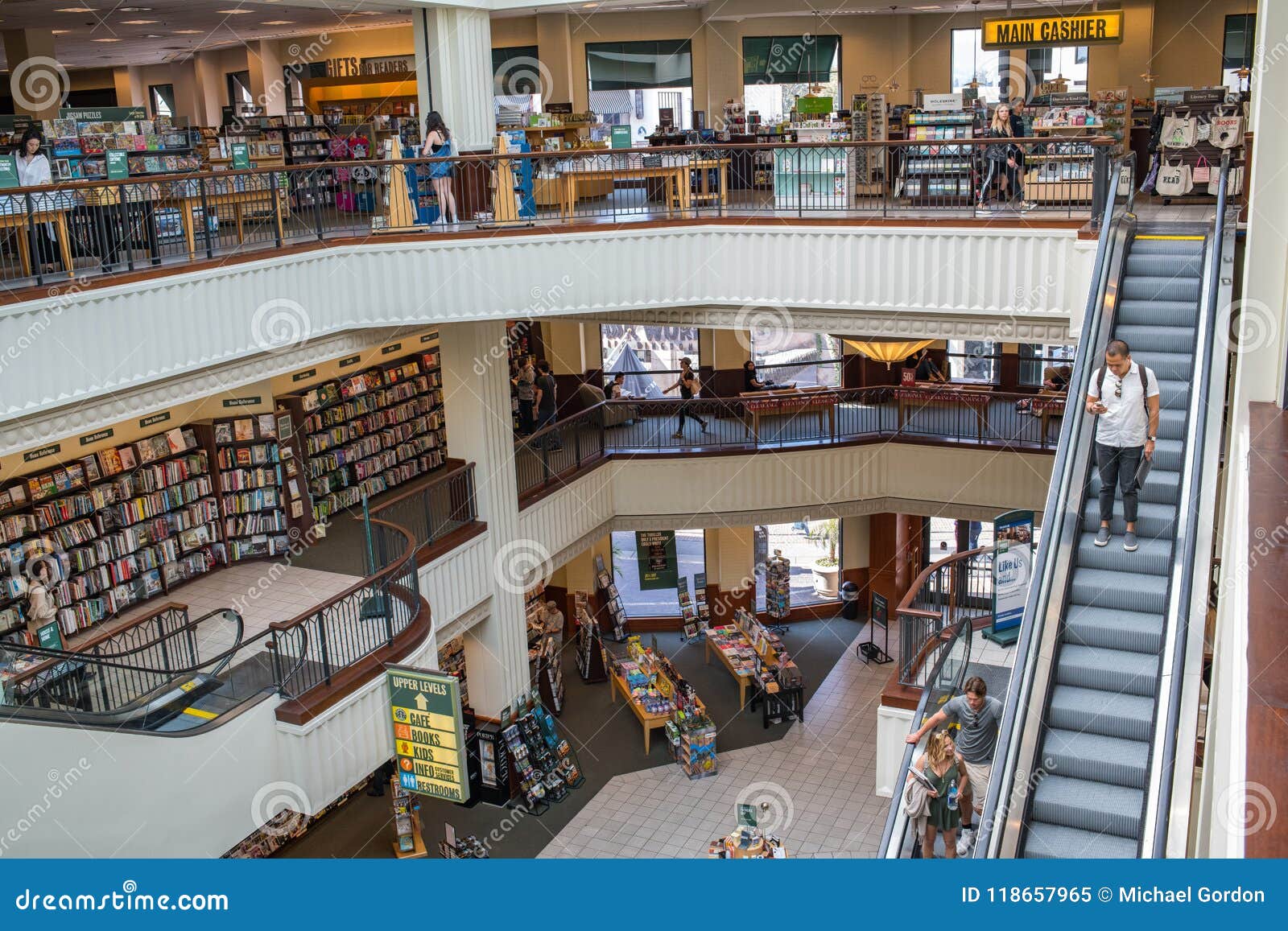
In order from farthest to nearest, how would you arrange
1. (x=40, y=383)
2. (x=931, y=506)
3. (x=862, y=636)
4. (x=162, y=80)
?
(x=162, y=80) → (x=862, y=636) → (x=931, y=506) → (x=40, y=383)

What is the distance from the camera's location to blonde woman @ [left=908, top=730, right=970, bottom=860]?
8.23m

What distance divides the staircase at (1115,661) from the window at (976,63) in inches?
484

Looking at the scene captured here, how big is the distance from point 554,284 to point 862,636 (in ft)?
32.2

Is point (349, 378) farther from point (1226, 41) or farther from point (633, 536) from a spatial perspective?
point (1226, 41)

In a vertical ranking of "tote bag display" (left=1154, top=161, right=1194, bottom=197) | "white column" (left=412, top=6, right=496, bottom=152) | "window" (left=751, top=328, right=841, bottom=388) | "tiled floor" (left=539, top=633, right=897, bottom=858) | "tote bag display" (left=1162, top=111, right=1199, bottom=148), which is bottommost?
"tiled floor" (left=539, top=633, right=897, bottom=858)

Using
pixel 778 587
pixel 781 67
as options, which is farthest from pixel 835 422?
pixel 781 67

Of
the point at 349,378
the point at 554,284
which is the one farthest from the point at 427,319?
the point at 349,378

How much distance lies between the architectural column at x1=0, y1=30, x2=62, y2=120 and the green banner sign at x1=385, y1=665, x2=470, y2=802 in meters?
10.5

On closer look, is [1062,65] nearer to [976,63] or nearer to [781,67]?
[976,63]

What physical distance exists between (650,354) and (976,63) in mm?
7235

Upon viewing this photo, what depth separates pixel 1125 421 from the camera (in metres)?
8.06

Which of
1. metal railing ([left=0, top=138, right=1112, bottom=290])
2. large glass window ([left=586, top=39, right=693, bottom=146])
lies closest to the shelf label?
metal railing ([left=0, top=138, right=1112, bottom=290])

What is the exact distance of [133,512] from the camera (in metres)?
12.4

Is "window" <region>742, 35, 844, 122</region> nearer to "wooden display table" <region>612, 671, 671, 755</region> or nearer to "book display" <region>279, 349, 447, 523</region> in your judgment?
"book display" <region>279, 349, 447, 523</region>
